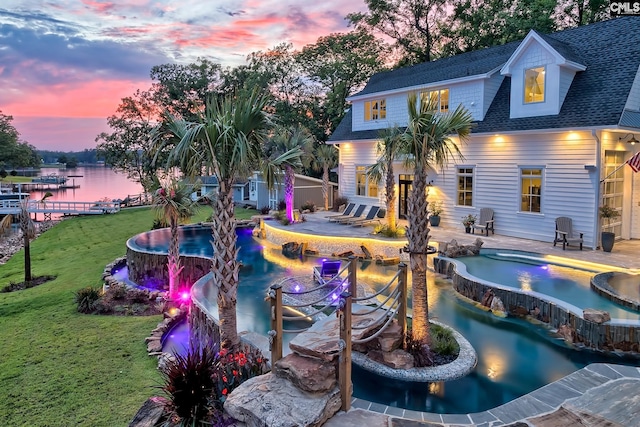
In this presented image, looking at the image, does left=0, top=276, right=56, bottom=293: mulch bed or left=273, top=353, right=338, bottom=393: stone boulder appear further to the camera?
left=0, top=276, right=56, bottom=293: mulch bed

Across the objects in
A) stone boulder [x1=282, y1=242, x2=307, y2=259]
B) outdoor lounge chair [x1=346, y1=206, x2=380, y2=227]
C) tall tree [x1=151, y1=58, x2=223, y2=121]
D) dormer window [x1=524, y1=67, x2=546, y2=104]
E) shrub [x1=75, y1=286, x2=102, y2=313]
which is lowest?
shrub [x1=75, y1=286, x2=102, y2=313]

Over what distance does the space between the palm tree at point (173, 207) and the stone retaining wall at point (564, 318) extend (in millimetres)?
7767

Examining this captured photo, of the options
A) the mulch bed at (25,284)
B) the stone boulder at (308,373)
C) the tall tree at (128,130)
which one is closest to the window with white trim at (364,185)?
the mulch bed at (25,284)

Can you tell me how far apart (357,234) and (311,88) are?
19.8 meters

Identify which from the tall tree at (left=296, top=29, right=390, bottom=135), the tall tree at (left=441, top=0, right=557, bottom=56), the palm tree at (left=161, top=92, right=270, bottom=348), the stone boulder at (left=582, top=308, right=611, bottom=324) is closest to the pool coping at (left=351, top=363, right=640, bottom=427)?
the stone boulder at (left=582, top=308, right=611, bottom=324)

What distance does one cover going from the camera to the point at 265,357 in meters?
5.96

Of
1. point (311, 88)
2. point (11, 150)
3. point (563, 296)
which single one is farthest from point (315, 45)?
point (11, 150)

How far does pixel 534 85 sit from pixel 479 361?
465 inches

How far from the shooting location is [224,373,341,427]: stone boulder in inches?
173

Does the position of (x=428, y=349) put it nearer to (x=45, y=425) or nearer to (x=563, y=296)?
(x=563, y=296)

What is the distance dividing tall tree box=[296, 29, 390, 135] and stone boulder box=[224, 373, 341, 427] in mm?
27608

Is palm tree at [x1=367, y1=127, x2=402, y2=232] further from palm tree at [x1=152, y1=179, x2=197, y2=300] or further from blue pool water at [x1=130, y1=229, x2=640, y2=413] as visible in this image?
palm tree at [x1=152, y1=179, x2=197, y2=300]

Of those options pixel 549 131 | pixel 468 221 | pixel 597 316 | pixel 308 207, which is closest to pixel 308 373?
pixel 597 316

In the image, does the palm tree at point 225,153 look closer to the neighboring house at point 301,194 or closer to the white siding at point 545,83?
the white siding at point 545,83
